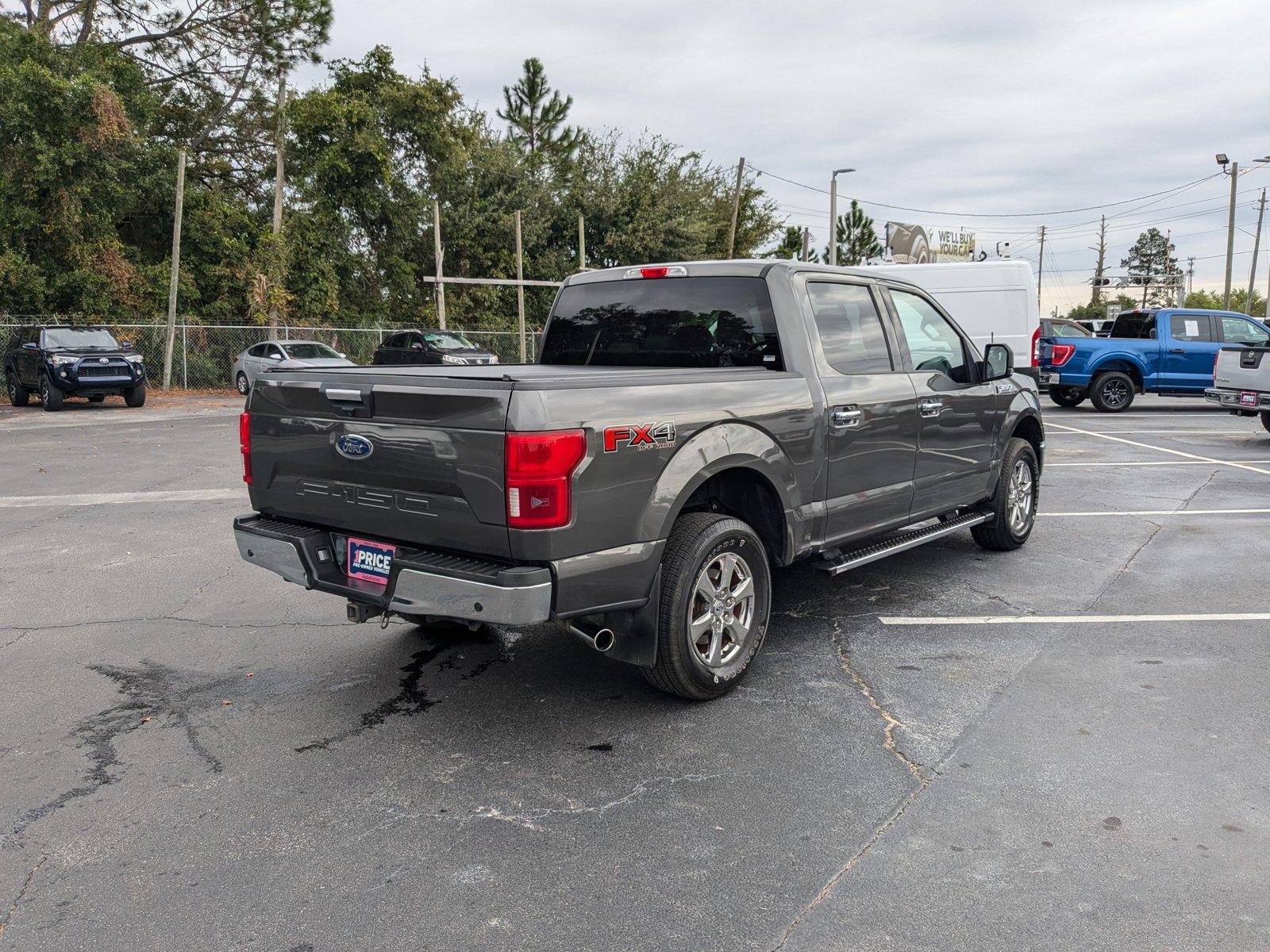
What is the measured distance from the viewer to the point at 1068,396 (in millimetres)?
21000

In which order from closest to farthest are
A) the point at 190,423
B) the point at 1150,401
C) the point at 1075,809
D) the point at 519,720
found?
the point at 1075,809, the point at 519,720, the point at 190,423, the point at 1150,401

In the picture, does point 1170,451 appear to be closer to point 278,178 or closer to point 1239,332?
point 1239,332

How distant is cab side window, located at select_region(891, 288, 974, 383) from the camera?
6.04 metres

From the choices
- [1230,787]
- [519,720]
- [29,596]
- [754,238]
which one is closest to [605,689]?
[519,720]

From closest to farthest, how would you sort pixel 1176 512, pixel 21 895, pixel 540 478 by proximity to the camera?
pixel 21 895
pixel 540 478
pixel 1176 512

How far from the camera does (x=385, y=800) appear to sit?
3.54 m

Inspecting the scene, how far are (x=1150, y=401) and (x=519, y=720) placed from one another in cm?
2244

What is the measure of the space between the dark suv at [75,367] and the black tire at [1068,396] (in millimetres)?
19549

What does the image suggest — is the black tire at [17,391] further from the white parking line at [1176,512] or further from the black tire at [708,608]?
the black tire at [708,608]

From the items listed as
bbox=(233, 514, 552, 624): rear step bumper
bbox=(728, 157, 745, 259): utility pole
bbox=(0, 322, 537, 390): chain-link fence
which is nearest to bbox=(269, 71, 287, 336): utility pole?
bbox=(0, 322, 537, 390): chain-link fence

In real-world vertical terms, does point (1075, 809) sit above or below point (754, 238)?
below

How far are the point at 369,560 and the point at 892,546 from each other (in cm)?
297

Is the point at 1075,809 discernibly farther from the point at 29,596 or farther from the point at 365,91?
the point at 365,91

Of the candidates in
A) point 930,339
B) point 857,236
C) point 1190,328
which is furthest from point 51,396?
point 857,236
